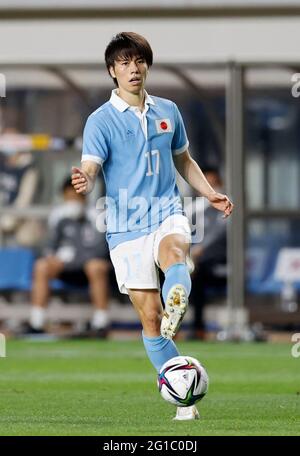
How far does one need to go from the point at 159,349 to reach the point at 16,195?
1186cm

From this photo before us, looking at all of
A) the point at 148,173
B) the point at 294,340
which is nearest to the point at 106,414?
the point at 148,173

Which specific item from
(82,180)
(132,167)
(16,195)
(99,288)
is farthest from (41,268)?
(82,180)

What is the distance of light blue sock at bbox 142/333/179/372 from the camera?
358 inches

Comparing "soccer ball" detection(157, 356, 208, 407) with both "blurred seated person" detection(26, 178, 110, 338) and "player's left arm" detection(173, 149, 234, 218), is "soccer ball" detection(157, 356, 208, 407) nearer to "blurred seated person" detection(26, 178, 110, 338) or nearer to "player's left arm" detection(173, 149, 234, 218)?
"player's left arm" detection(173, 149, 234, 218)

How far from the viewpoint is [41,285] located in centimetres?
1911

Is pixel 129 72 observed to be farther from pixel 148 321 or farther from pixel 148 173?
pixel 148 321

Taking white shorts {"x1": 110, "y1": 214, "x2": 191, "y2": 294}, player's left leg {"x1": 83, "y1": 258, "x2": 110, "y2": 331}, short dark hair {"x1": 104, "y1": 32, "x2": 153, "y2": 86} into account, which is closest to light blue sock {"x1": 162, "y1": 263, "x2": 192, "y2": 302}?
white shorts {"x1": 110, "y1": 214, "x2": 191, "y2": 294}

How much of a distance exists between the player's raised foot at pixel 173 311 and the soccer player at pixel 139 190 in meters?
0.32

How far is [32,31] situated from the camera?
1900cm

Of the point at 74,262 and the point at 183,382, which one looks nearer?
the point at 183,382

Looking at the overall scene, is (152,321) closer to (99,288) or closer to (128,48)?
(128,48)

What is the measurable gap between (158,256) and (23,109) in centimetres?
1194

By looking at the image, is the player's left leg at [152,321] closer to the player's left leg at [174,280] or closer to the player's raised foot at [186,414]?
the player's left leg at [174,280]

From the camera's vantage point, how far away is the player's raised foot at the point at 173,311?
8.53 metres
